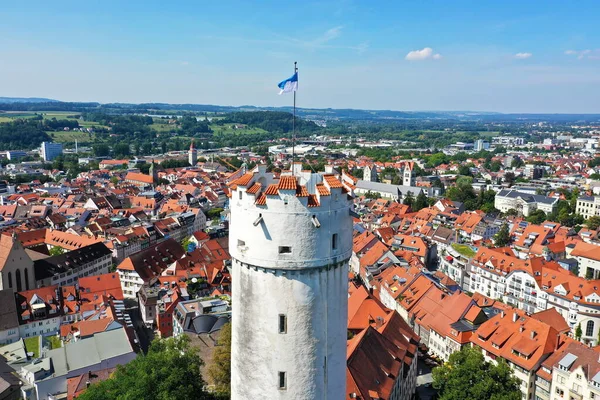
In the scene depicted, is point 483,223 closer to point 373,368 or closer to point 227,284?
point 227,284

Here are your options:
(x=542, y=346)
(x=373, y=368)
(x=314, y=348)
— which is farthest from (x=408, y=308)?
(x=314, y=348)

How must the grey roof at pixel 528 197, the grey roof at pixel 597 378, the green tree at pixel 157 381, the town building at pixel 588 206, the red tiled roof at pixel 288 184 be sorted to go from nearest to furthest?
the red tiled roof at pixel 288 184 → the green tree at pixel 157 381 → the grey roof at pixel 597 378 → the town building at pixel 588 206 → the grey roof at pixel 528 197

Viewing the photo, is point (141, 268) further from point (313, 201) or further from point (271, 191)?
point (313, 201)

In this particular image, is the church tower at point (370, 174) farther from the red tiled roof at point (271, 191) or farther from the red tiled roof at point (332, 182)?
the red tiled roof at point (271, 191)

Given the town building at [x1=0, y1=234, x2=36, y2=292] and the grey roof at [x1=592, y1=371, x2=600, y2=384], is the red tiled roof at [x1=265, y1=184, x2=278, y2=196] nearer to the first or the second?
the grey roof at [x1=592, y1=371, x2=600, y2=384]

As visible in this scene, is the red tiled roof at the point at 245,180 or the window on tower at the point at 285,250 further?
the red tiled roof at the point at 245,180

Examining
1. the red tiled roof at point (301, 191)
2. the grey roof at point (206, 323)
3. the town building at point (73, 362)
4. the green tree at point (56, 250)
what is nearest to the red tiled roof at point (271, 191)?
the red tiled roof at point (301, 191)
